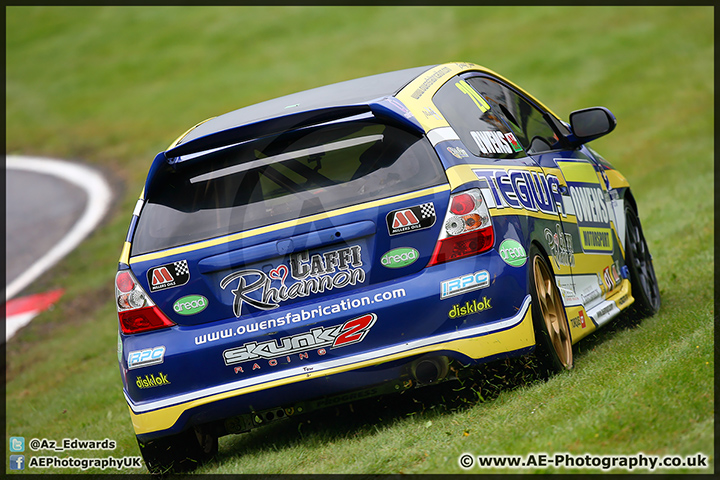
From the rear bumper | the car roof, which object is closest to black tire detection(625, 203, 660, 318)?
the car roof

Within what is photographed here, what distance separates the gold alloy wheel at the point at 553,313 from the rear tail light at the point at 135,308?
2.01 metres

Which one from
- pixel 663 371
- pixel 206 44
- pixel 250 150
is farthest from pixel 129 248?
pixel 206 44

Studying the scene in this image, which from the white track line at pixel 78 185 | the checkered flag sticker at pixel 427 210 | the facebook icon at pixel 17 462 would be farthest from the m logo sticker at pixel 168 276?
the white track line at pixel 78 185

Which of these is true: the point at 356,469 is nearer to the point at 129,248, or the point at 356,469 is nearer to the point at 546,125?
the point at 129,248

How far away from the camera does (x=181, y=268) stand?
16.4 ft

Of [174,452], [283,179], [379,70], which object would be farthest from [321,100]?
[379,70]

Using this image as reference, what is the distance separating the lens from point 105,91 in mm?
30781

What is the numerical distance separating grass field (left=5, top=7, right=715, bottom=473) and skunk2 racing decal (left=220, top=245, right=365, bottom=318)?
2.81 ft

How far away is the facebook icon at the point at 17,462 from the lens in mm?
6554

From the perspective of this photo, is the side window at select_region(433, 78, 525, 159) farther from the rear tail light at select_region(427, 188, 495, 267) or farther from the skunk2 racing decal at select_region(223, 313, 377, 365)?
the skunk2 racing decal at select_region(223, 313, 377, 365)

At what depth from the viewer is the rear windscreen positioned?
16.1 ft

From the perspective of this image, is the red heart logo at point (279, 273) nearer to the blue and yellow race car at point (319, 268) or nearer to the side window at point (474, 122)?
the blue and yellow race car at point (319, 268)

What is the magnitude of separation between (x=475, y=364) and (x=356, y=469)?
0.82 metres

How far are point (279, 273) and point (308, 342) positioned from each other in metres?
0.38
